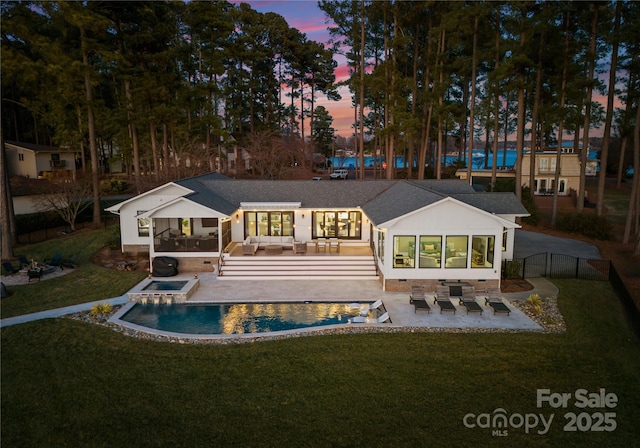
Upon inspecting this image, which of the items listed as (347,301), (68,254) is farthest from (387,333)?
(68,254)

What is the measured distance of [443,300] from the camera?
618 inches

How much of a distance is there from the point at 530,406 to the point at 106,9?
33288mm

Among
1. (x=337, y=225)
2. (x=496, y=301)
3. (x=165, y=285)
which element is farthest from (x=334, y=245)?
(x=496, y=301)

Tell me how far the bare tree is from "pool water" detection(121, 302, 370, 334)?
53.5ft

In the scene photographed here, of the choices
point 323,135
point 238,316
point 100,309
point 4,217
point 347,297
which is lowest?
point 238,316

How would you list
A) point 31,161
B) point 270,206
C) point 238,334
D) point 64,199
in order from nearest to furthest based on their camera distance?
point 238,334 < point 270,206 < point 64,199 < point 31,161

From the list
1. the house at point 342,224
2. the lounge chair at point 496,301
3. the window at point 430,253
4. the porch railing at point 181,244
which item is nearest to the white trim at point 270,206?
the house at point 342,224

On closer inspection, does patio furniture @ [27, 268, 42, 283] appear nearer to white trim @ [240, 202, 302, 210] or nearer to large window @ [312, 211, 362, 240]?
white trim @ [240, 202, 302, 210]

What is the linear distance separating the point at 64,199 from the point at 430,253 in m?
24.9

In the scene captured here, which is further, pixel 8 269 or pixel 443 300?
pixel 8 269

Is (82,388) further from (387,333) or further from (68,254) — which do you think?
(68,254)

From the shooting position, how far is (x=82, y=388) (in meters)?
10.1

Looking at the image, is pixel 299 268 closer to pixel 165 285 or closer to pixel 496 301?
pixel 165 285

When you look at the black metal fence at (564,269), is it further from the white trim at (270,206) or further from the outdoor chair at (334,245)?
the white trim at (270,206)
